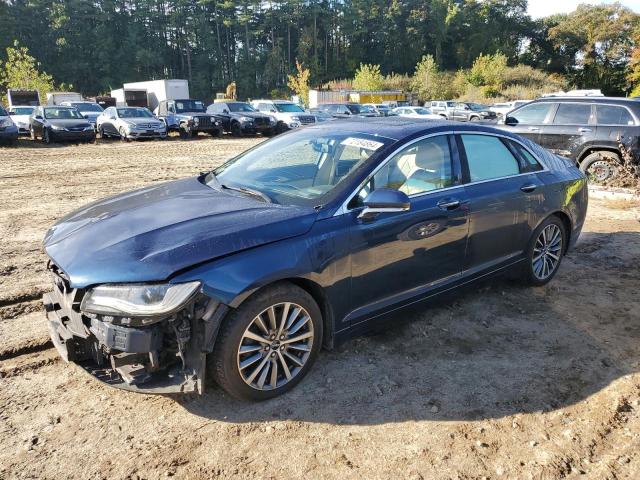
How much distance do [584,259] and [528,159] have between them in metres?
1.96

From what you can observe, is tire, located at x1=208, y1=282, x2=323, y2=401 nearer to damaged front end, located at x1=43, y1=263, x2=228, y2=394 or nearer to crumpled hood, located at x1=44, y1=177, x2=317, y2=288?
damaged front end, located at x1=43, y1=263, x2=228, y2=394

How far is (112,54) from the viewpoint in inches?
3145

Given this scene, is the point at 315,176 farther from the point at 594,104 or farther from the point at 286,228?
the point at 594,104

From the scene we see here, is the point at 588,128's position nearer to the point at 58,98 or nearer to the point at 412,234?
the point at 412,234

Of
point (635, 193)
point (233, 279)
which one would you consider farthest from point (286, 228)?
point (635, 193)

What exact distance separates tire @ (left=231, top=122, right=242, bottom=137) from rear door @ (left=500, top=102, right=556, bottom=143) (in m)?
15.3

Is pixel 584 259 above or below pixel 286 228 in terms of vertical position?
below

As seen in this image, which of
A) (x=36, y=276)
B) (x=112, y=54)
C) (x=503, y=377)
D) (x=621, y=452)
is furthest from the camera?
(x=112, y=54)

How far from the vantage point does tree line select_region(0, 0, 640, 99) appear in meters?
78.7

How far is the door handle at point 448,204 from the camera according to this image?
3664 millimetres

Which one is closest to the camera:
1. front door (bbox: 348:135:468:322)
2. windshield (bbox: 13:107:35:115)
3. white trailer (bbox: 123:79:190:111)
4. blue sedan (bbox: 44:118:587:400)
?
blue sedan (bbox: 44:118:587:400)

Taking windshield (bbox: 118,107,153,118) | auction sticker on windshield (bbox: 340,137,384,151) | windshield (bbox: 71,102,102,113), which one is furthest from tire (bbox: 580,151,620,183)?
windshield (bbox: 71,102,102,113)

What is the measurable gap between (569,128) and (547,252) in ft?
19.7

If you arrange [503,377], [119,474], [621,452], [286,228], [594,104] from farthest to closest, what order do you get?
[594,104]
[503,377]
[286,228]
[621,452]
[119,474]
